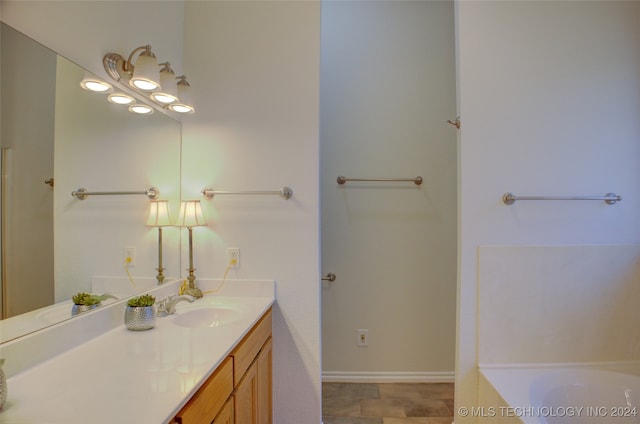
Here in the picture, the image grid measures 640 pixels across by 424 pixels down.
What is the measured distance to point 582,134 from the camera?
166cm

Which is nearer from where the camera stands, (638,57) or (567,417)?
(567,417)

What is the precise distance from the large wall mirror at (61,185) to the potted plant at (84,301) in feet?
0.08

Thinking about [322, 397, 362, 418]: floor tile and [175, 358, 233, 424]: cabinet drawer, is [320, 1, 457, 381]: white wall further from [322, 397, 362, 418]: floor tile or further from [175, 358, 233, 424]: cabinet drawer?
[175, 358, 233, 424]: cabinet drawer

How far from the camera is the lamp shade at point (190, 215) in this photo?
1688 mm

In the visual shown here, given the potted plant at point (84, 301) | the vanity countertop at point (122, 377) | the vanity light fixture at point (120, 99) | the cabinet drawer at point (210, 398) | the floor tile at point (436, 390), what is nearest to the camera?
the vanity countertop at point (122, 377)

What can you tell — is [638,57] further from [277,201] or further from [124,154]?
[124,154]

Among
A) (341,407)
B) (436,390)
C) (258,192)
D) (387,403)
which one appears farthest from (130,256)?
(436,390)

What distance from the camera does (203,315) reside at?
1.55 m

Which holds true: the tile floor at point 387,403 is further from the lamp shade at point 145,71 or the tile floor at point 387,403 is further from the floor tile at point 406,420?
the lamp shade at point 145,71

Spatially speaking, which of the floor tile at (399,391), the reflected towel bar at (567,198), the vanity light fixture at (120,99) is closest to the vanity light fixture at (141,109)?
the vanity light fixture at (120,99)

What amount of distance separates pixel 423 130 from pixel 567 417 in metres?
1.88

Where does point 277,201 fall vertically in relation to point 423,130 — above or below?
below

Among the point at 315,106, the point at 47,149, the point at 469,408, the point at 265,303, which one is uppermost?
the point at 315,106

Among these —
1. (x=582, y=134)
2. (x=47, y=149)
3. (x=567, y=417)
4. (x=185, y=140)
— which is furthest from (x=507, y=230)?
(x=47, y=149)
